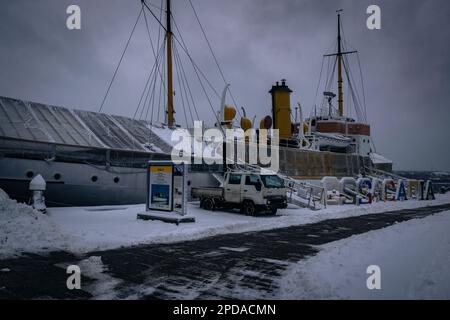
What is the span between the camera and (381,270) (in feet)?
23.3

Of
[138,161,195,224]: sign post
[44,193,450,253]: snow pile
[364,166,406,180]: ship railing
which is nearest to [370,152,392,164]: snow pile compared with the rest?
[364,166,406,180]: ship railing

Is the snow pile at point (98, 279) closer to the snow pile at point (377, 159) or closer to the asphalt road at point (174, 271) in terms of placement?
the asphalt road at point (174, 271)

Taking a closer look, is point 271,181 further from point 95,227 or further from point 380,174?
point 380,174

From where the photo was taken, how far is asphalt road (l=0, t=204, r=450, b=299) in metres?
6.23

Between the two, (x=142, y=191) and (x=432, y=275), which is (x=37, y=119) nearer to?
(x=142, y=191)

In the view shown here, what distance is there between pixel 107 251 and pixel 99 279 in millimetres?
2916

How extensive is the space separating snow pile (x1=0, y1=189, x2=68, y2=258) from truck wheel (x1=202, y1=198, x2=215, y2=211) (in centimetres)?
975

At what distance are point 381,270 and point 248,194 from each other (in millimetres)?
12093

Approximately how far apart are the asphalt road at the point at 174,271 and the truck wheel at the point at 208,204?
25.4 feet

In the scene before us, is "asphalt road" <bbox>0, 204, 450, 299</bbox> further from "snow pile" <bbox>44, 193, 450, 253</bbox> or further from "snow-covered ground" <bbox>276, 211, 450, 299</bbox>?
"snow pile" <bbox>44, 193, 450, 253</bbox>

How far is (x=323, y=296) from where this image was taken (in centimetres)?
581
